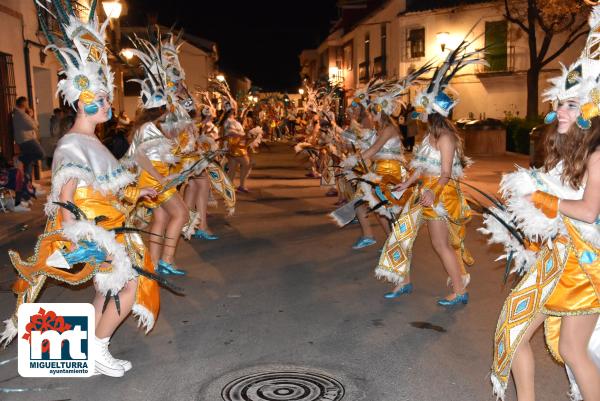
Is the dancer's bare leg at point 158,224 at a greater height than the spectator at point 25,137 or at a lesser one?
lesser

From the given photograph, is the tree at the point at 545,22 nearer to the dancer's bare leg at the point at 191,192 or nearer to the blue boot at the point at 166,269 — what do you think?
the dancer's bare leg at the point at 191,192

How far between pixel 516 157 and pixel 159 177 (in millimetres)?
16086

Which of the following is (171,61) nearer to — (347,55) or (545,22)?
(545,22)

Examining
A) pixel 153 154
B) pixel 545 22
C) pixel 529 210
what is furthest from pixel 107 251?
pixel 545 22

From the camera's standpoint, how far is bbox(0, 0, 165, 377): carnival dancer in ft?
13.2

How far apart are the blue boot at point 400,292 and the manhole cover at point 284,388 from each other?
1.99 metres

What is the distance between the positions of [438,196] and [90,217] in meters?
3.05

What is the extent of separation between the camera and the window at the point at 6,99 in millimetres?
15398

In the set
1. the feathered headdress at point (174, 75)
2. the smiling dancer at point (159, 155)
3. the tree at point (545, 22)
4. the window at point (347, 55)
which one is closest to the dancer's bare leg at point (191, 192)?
the feathered headdress at point (174, 75)

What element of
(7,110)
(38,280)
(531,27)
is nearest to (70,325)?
(38,280)

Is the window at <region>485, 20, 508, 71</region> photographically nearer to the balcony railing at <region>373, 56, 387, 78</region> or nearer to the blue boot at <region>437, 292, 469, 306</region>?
the balcony railing at <region>373, 56, 387, 78</region>

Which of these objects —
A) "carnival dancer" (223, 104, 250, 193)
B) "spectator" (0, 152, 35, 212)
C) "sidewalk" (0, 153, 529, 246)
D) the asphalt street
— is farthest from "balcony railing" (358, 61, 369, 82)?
the asphalt street

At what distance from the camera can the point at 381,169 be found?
8.06m

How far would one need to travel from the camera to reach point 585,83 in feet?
10.6
